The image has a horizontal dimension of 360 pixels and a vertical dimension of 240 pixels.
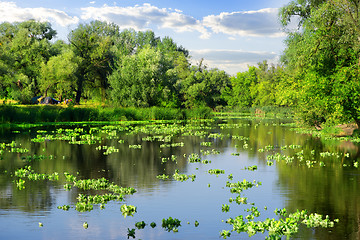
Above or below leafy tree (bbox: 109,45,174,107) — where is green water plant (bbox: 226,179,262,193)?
below

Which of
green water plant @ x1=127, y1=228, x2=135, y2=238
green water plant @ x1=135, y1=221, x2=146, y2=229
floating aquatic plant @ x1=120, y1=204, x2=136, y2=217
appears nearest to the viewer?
green water plant @ x1=127, y1=228, x2=135, y2=238

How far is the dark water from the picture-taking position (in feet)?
36.8

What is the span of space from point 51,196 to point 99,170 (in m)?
5.88

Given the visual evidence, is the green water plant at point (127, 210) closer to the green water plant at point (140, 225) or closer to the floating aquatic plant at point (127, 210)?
the floating aquatic plant at point (127, 210)

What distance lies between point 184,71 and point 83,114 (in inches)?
2729

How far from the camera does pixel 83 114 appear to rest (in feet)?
219

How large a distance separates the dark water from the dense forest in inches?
456

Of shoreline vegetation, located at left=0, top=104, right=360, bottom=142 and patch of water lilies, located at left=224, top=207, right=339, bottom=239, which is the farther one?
shoreline vegetation, located at left=0, top=104, right=360, bottom=142

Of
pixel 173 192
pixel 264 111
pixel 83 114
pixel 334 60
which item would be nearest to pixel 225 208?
pixel 173 192

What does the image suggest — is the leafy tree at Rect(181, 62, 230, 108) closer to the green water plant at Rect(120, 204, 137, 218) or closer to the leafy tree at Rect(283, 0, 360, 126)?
the leafy tree at Rect(283, 0, 360, 126)

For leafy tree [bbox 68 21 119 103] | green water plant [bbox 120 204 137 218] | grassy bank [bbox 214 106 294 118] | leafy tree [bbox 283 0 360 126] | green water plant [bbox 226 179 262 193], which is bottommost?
green water plant [bbox 226 179 262 193]

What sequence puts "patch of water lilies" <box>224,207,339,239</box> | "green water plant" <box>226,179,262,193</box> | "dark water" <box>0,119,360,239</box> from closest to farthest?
"patch of water lilies" <box>224,207,339,239</box> → "dark water" <box>0,119,360,239</box> → "green water plant" <box>226,179,262,193</box>

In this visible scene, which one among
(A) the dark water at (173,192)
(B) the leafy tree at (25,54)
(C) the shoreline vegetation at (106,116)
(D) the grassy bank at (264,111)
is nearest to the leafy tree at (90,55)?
(B) the leafy tree at (25,54)

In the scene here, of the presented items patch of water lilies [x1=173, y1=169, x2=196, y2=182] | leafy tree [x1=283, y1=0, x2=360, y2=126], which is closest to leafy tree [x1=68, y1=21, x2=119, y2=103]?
leafy tree [x1=283, y1=0, x2=360, y2=126]
